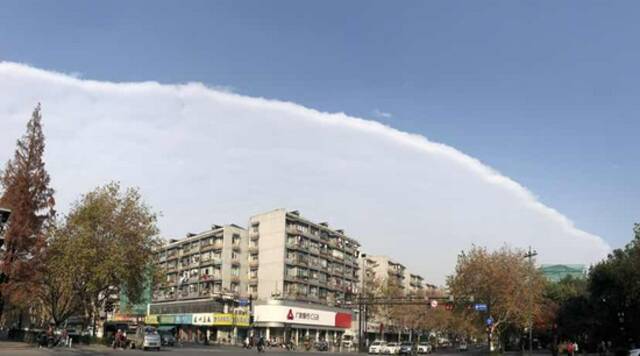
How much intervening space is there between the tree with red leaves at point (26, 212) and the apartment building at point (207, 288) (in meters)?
50.4

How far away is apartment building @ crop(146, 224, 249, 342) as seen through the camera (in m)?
102

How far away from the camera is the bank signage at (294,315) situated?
99.2 metres

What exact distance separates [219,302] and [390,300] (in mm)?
31540

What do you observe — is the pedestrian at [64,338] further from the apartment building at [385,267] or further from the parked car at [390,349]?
the apartment building at [385,267]

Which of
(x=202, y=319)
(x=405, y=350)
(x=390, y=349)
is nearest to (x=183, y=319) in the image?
(x=202, y=319)

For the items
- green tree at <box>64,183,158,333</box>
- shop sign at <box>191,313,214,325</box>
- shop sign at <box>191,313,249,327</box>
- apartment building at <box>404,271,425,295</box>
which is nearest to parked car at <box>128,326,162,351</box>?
green tree at <box>64,183,158,333</box>

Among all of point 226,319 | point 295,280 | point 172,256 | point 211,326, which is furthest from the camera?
point 172,256

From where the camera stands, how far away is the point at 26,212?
169ft

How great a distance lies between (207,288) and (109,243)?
6389 cm

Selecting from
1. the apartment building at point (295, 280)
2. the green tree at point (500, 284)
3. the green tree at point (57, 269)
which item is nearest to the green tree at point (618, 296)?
the green tree at point (500, 284)

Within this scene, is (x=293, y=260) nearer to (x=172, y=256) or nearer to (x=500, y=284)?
(x=172, y=256)

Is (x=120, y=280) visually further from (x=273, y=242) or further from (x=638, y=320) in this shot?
(x=273, y=242)

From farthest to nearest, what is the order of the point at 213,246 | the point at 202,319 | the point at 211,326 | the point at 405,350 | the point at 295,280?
the point at 213,246 → the point at 295,280 → the point at 202,319 → the point at 211,326 → the point at 405,350

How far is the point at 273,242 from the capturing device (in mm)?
112562
